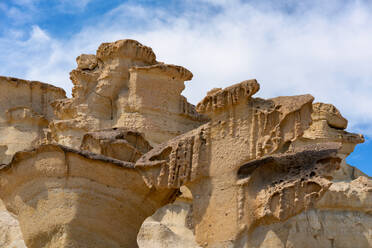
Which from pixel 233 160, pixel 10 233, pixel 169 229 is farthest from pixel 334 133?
pixel 10 233

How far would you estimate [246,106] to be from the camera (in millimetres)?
8547

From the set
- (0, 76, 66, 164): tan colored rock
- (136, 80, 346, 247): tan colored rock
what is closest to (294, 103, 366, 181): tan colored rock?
(0, 76, 66, 164): tan colored rock

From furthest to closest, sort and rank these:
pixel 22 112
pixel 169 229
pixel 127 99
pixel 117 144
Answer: pixel 22 112
pixel 127 99
pixel 169 229
pixel 117 144

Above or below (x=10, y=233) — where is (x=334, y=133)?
above

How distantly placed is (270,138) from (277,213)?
0.98 m

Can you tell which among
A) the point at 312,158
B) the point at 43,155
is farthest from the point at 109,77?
the point at 312,158

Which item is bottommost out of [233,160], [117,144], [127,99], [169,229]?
[169,229]

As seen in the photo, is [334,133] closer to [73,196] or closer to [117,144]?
[117,144]

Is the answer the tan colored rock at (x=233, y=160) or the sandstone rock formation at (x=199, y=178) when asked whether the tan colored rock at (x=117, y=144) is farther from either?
the tan colored rock at (x=233, y=160)

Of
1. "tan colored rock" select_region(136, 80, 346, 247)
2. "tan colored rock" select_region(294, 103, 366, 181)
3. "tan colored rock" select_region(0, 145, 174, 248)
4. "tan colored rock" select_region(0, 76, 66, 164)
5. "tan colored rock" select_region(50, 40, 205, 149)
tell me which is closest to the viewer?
"tan colored rock" select_region(136, 80, 346, 247)

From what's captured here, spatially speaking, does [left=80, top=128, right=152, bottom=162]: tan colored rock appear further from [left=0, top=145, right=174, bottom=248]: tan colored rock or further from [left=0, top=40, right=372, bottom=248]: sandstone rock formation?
[left=0, top=145, right=174, bottom=248]: tan colored rock

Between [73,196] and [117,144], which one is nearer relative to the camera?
[73,196]

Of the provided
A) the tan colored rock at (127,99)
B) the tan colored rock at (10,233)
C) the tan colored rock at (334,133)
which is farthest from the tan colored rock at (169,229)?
the tan colored rock at (334,133)

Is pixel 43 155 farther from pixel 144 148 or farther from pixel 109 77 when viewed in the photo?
pixel 109 77
